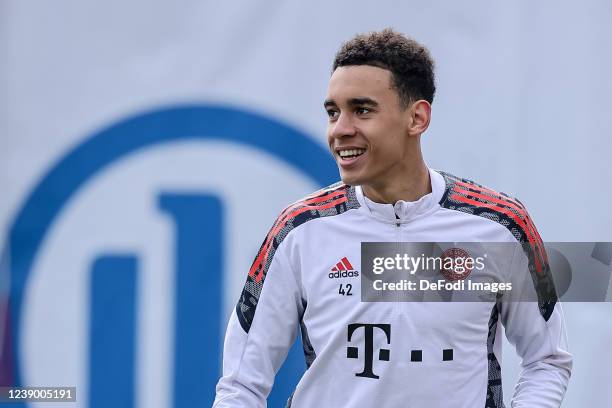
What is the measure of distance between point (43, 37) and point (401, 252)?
4.61 ft

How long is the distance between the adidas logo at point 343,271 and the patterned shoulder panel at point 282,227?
0.12m

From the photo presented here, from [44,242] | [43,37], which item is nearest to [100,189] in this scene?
[44,242]

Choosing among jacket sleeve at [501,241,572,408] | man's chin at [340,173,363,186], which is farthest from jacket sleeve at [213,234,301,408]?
jacket sleeve at [501,241,572,408]

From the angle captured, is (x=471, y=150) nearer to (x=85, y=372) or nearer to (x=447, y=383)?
(x=447, y=383)

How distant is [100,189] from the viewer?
9.42ft

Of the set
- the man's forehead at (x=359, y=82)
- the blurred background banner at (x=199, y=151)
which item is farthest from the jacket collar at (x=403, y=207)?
the blurred background banner at (x=199, y=151)

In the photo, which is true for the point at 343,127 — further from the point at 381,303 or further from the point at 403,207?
the point at 381,303

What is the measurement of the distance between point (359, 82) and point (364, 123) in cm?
8

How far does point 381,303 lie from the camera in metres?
1.92

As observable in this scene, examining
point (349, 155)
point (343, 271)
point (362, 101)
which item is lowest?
point (343, 271)

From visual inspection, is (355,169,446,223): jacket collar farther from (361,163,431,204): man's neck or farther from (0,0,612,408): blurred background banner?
(0,0,612,408): blurred background banner

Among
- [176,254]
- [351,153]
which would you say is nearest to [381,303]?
[351,153]

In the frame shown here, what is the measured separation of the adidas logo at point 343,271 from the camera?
6.42 feet

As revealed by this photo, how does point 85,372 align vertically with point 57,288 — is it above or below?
below
